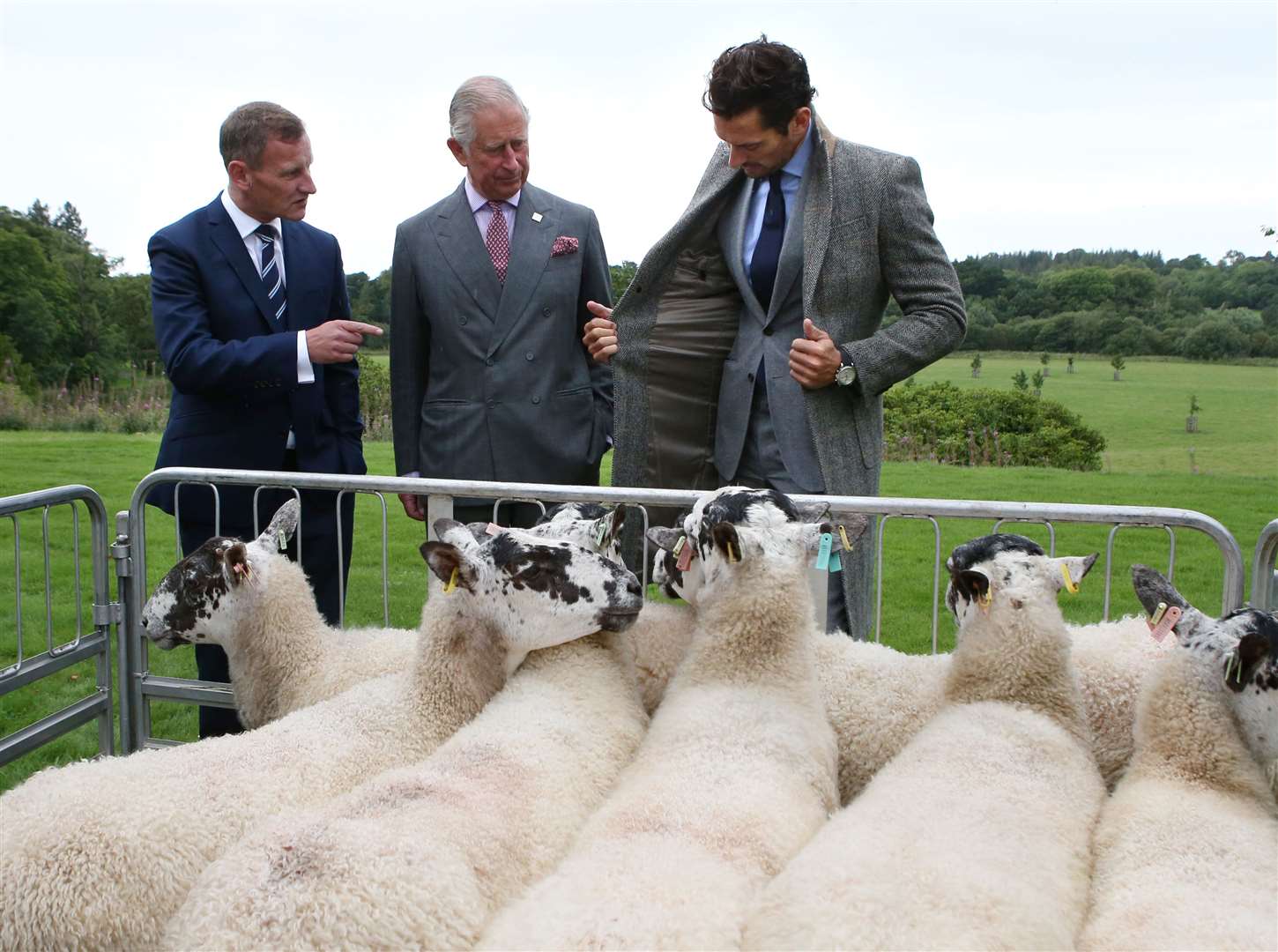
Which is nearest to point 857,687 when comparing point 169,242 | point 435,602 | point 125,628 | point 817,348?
point 817,348

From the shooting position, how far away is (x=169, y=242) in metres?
4.31

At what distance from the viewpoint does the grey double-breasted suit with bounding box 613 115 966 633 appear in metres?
3.77

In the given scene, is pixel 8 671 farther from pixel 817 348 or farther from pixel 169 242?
pixel 817 348

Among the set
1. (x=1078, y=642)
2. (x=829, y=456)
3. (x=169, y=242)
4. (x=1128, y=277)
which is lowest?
(x=1078, y=642)

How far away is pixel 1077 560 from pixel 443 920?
6.87 feet

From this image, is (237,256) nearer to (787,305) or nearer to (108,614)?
(108,614)

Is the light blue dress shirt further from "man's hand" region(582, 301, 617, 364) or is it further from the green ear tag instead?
the green ear tag

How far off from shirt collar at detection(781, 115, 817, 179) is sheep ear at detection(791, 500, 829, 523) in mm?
1264

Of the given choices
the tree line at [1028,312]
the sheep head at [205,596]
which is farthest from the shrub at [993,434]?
the sheep head at [205,596]

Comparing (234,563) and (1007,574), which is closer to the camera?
(1007,574)

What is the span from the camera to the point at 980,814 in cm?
240

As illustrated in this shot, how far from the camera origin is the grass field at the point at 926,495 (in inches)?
306

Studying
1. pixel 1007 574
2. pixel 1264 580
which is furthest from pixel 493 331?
pixel 1264 580

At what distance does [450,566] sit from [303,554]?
143 cm
